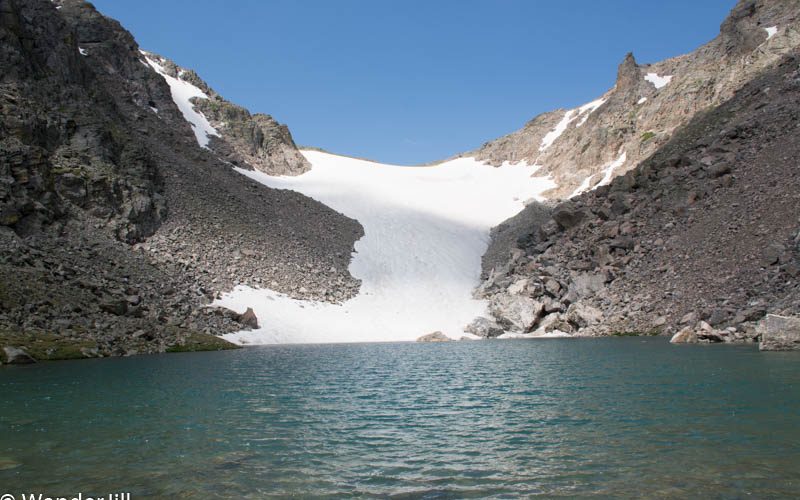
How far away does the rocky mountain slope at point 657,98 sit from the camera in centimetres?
5184

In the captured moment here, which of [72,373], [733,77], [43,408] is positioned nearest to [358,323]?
[72,373]

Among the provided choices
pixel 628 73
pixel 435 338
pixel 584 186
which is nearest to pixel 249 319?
pixel 435 338

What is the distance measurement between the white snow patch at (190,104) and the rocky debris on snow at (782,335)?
5837 cm

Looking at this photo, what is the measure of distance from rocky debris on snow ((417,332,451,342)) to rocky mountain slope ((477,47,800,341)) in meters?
3.36

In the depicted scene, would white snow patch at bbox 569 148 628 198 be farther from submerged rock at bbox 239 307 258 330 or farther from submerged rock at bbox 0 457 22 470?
submerged rock at bbox 0 457 22 470

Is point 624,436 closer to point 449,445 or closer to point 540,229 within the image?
point 449,445

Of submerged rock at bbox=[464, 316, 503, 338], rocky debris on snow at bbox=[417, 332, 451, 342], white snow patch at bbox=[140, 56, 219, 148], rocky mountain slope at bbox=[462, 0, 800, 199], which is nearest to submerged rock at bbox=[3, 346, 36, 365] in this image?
rocky debris on snow at bbox=[417, 332, 451, 342]

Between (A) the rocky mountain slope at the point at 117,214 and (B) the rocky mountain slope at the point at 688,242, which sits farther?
(B) the rocky mountain slope at the point at 688,242

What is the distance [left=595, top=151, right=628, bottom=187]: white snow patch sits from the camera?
61.3m

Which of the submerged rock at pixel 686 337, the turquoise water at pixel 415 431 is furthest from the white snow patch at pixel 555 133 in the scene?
the turquoise water at pixel 415 431

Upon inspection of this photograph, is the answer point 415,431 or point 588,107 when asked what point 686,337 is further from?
point 588,107

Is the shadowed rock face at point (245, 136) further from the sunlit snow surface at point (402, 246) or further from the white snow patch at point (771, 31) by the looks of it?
the white snow patch at point (771, 31)

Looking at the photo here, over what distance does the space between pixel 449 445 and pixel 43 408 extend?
9581 mm

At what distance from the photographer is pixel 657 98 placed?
6241cm
